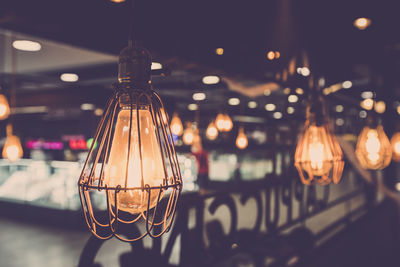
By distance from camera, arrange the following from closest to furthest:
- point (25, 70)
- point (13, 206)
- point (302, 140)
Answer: point (302, 140) → point (25, 70) → point (13, 206)

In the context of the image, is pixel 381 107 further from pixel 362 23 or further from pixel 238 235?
pixel 238 235

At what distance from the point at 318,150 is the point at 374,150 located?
877mm

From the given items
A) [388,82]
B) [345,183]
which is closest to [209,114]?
[345,183]

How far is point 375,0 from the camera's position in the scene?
9.85ft

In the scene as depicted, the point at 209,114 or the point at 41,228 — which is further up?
the point at 209,114

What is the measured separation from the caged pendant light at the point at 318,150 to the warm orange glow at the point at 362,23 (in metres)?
2.33

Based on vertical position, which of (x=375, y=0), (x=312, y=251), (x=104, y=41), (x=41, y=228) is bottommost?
(x=41, y=228)

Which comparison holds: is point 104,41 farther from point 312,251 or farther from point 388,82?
point 388,82

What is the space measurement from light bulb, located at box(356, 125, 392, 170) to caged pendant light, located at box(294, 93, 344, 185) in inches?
29.7

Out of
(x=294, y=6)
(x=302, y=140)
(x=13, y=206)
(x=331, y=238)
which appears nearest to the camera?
(x=302, y=140)

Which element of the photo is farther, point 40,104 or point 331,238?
point 40,104

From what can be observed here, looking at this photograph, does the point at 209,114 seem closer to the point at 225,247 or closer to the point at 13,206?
the point at 13,206

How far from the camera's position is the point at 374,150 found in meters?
2.11

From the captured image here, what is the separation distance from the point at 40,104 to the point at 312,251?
601cm
